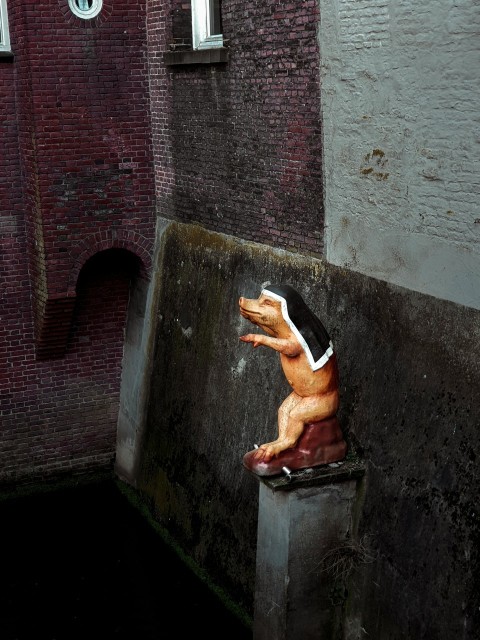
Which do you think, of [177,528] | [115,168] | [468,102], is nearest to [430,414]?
[468,102]

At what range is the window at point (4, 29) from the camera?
11.6m

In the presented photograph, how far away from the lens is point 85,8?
456 inches

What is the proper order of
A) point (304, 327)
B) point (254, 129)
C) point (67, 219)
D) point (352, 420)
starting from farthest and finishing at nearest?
point (67, 219) < point (254, 129) < point (352, 420) < point (304, 327)

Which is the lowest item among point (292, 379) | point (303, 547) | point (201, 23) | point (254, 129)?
point (303, 547)

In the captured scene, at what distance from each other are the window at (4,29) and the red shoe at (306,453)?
6.21 metres

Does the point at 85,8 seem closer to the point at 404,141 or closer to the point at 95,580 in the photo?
the point at 404,141

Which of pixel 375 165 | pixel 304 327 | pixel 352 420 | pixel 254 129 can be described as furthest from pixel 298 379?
pixel 254 129

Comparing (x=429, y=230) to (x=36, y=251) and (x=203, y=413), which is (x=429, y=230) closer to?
(x=203, y=413)

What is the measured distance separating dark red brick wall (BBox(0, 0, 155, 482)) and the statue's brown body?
4.72m

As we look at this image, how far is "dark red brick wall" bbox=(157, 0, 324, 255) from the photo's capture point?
29.8 ft

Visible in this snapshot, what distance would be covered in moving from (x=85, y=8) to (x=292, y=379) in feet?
19.3

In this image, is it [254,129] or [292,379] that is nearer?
[292,379]

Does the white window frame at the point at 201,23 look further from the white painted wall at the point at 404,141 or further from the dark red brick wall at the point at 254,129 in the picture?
the white painted wall at the point at 404,141

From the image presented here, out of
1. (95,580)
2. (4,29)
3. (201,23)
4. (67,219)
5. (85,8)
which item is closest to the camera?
(95,580)
